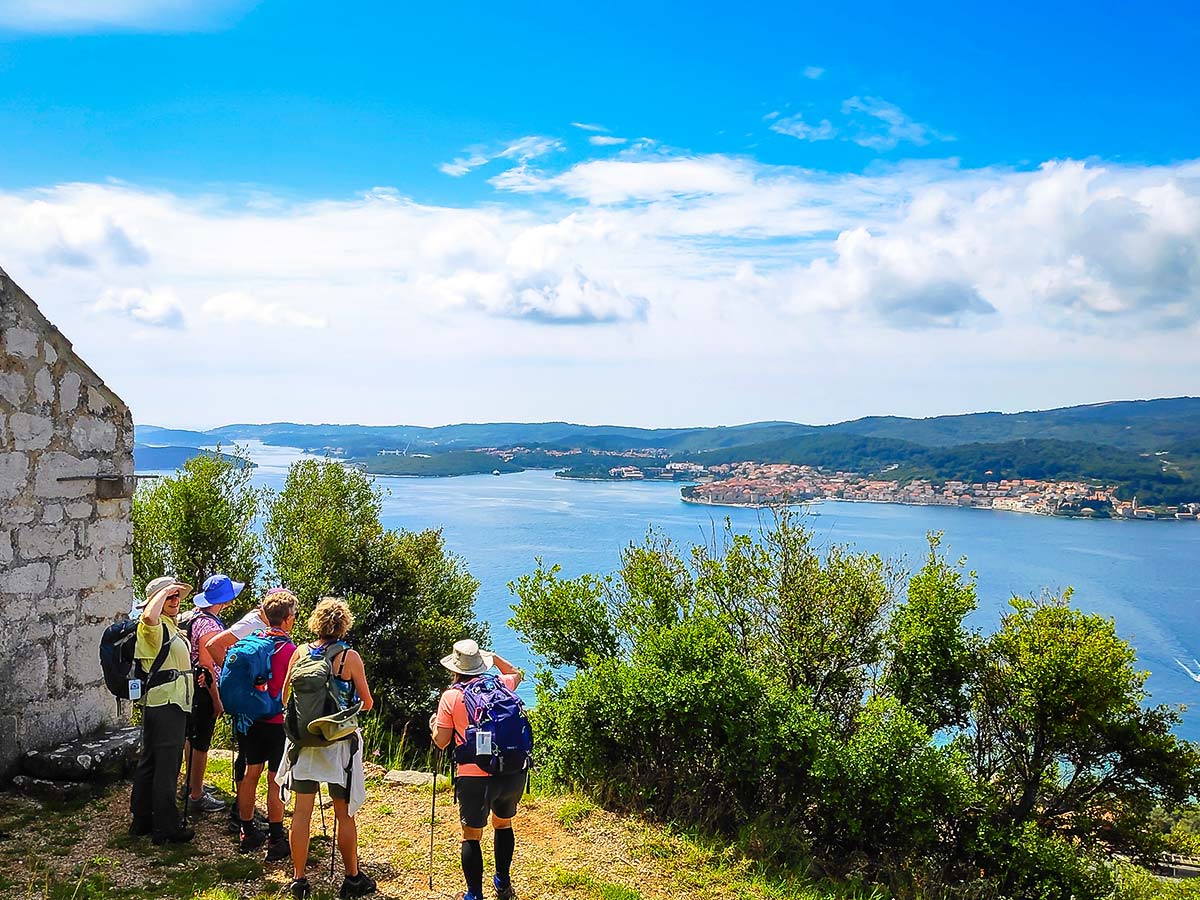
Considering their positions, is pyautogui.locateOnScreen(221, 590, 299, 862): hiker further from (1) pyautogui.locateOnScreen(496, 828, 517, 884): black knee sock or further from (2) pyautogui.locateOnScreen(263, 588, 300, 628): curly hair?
(1) pyautogui.locateOnScreen(496, 828, 517, 884): black knee sock

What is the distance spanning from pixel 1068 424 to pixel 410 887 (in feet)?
487

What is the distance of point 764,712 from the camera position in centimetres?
799

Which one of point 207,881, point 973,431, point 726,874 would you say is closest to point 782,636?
point 726,874

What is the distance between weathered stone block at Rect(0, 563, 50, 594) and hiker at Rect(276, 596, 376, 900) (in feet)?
8.99

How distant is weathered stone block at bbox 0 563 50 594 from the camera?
6.03 meters

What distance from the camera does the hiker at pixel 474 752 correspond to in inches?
182

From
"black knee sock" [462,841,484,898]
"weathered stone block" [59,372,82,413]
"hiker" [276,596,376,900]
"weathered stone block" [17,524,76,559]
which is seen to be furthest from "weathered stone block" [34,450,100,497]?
"black knee sock" [462,841,484,898]

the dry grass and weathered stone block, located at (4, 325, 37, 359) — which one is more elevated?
weathered stone block, located at (4, 325, 37, 359)

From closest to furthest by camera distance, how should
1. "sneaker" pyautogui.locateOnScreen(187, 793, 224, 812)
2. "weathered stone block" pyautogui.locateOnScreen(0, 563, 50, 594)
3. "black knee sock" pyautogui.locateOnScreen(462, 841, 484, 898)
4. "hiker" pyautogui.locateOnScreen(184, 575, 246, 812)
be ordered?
"black knee sock" pyautogui.locateOnScreen(462, 841, 484, 898), "hiker" pyautogui.locateOnScreen(184, 575, 246, 812), "sneaker" pyautogui.locateOnScreen(187, 793, 224, 812), "weathered stone block" pyautogui.locateOnScreen(0, 563, 50, 594)

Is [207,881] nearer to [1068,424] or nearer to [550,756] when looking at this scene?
[550,756]

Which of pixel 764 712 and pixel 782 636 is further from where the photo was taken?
pixel 782 636

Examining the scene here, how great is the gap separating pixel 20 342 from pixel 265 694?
340 centimetres

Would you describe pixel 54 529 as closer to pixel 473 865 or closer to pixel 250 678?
pixel 250 678

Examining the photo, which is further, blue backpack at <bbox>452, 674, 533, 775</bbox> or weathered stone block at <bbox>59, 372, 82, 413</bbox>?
weathered stone block at <bbox>59, 372, 82, 413</bbox>
